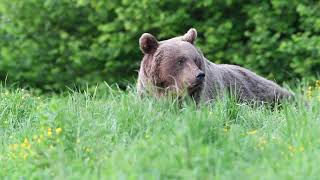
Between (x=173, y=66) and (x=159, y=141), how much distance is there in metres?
1.78

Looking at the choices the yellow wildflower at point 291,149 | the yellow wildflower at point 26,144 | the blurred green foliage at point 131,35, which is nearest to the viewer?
the yellow wildflower at point 291,149

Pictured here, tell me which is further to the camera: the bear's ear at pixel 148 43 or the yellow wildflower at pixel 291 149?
the bear's ear at pixel 148 43

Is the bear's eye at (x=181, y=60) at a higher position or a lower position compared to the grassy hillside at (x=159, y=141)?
higher

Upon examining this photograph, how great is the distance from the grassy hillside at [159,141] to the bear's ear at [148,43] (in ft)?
1.64

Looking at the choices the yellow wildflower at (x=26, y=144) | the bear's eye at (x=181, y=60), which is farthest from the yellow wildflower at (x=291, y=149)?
the bear's eye at (x=181, y=60)

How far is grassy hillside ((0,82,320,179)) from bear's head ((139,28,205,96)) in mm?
302

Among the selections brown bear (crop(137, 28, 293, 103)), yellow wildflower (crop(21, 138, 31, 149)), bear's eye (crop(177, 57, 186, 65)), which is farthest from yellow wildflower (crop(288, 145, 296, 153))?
bear's eye (crop(177, 57, 186, 65))

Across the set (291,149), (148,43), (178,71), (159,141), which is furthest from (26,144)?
(291,149)

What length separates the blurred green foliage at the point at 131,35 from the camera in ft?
43.0

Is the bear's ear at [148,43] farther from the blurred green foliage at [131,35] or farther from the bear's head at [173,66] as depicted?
the blurred green foliage at [131,35]

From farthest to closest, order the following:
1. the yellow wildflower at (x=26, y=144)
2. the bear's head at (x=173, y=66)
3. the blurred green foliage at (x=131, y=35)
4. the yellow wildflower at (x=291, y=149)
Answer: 1. the blurred green foliage at (x=131, y=35)
2. the bear's head at (x=173, y=66)
3. the yellow wildflower at (x=26, y=144)
4. the yellow wildflower at (x=291, y=149)

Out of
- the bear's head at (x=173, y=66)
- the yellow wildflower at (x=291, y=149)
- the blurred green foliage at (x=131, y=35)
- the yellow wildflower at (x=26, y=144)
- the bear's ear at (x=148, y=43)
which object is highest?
the bear's ear at (x=148, y=43)

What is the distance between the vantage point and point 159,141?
17.4 ft

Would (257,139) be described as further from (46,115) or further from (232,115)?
(46,115)
